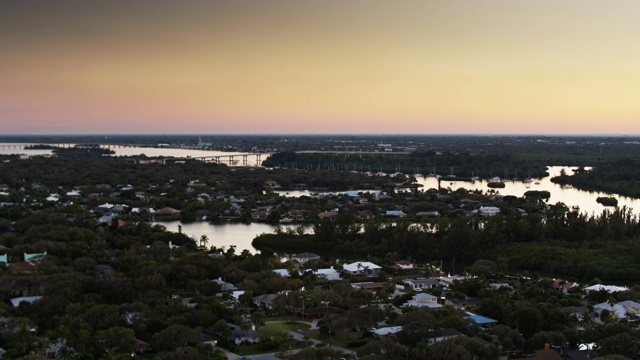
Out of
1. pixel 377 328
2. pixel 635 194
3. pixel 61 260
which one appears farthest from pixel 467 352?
pixel 635 194

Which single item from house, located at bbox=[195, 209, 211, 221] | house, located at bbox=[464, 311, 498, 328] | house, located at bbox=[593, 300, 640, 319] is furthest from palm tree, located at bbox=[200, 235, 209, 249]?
house, located at bbox=[593, 300, 640, 319]

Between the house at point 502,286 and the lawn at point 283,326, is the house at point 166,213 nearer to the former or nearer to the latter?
the lawn at point 283,326

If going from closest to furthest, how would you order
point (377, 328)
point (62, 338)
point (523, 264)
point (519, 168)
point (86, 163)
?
point (62, 338), point (377, 328), point (523, 264), point (519, 168), point (86, 163)

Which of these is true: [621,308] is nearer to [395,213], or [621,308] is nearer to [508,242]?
[508,242]

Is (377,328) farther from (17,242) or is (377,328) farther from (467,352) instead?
(17,242)

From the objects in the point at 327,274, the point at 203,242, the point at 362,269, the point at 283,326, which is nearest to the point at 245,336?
the point at 283,326

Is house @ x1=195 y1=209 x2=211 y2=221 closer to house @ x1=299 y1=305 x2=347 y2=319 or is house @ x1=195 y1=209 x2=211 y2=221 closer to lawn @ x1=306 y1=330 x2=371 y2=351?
house @ x1=299 y1=305 x2=347 y2=319
